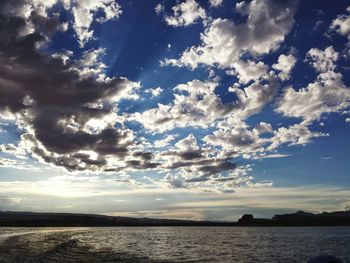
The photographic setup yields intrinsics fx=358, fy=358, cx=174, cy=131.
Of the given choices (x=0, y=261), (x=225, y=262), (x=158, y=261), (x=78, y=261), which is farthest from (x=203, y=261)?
(x=0, y=261)

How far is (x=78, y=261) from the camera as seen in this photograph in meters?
40.0

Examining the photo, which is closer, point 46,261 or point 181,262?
point 46,261

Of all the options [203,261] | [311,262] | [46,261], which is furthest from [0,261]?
[311,262]

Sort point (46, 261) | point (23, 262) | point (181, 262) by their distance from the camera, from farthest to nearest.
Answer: point (181, 262)
point (46, 261)
point (23, 262)

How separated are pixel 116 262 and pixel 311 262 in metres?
21.8

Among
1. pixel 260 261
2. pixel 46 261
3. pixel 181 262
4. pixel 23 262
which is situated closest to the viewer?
pixel 23 262

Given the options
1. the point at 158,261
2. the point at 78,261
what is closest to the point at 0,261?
the point at 78,261

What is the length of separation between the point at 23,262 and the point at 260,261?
28619mm

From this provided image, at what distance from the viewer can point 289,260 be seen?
48188 mm

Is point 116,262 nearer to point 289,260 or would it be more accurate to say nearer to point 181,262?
point 181,262

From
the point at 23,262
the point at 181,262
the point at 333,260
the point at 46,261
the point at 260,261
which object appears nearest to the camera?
the point at 333,260

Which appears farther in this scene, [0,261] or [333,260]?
[0,261]

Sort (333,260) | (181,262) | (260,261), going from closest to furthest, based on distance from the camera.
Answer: (333,260), (181,262), (260,261)

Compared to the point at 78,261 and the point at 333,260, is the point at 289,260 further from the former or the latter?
the point at 78,261
